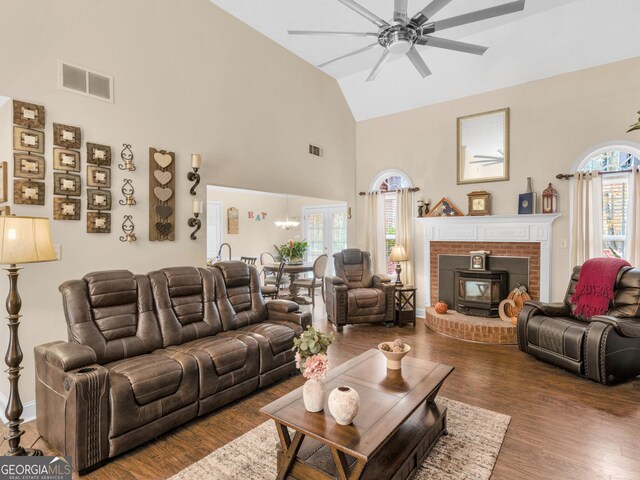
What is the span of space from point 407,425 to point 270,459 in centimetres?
93

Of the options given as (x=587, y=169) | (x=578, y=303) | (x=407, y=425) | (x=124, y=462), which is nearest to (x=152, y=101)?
(x=124, y=462)

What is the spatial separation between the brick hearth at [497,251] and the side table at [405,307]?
615 mm

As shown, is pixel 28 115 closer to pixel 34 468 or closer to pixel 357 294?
pixel 34 468

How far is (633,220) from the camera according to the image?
4445mm

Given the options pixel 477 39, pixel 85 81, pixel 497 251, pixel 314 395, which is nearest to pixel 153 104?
pixel 85 81

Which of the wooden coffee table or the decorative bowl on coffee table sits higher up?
the decorative bowl on coffee table

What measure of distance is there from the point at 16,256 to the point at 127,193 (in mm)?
1587

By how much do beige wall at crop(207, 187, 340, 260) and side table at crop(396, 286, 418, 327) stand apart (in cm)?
302

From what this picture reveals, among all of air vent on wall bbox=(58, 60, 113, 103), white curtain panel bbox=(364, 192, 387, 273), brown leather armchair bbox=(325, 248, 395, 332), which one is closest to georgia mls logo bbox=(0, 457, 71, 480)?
air vent on wall bbox=(58, 60, 113, 103)

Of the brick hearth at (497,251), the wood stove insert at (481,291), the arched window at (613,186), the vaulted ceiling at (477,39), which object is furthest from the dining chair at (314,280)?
the arched window at (613,186)

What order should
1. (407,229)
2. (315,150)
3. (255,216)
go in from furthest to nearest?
(255,216) → (407,229) → (315,150)

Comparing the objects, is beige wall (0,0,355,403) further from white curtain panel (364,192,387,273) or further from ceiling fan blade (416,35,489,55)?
ceiling fan blade (416,35,489,55)

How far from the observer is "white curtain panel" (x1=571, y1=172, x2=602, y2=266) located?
4.64m

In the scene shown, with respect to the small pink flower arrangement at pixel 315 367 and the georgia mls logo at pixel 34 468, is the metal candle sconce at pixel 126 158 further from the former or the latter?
the small pink flower arrangement at pixel 315 367
